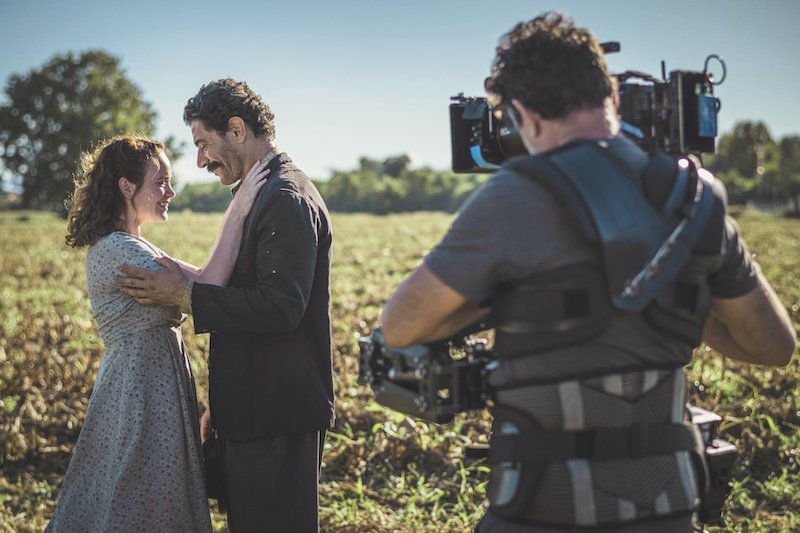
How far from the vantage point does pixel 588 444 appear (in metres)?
1.68

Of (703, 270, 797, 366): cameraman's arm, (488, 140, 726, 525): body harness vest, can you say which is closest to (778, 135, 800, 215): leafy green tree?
(703, 270, 797, 366): cameraman's arm

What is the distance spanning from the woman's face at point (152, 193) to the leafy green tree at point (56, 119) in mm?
39807

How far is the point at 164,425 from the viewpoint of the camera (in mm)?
2865

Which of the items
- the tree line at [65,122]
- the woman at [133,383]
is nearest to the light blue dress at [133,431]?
the woman at [133,383]

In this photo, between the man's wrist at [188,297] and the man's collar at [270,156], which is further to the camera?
the man's collar at [270,156]

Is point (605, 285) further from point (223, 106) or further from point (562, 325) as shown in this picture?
point (223, 106)

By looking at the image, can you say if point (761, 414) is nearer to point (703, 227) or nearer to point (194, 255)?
point (703, 227)

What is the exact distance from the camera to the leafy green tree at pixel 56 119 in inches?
1609

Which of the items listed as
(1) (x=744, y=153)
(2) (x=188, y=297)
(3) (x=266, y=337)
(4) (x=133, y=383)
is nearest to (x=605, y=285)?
(3) (x=266, y=337)

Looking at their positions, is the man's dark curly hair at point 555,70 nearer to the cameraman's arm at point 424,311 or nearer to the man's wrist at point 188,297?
the cameraman's arm at point 424,311

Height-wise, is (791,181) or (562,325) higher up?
(791,181)

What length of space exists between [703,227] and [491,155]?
92 centimetres

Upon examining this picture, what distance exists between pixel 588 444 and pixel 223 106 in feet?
6.59

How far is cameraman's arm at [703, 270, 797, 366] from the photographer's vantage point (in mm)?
1901
